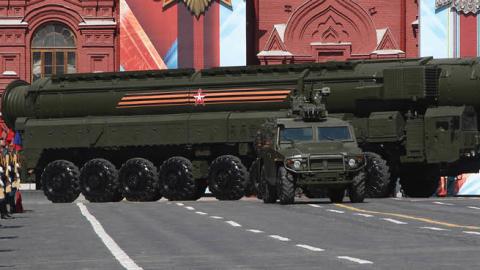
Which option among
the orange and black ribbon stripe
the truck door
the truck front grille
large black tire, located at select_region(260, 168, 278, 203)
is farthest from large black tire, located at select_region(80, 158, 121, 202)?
the truck front grille

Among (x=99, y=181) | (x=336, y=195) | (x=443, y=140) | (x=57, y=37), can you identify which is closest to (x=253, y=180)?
(x=336, y=195)

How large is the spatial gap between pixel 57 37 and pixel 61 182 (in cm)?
2750

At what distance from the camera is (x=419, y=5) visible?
227 feet

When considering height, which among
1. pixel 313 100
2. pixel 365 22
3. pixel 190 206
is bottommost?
pixel 190 206

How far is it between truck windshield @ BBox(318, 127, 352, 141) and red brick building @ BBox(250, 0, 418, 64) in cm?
3382

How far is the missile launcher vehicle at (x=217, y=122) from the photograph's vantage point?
142ft

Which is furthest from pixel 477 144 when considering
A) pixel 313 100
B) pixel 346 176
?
pixel 346 176

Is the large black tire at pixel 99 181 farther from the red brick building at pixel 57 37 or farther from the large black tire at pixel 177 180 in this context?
the red brick building at pixel 57 37

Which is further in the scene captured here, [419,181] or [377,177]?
[419,181]

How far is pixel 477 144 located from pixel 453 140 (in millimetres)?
814

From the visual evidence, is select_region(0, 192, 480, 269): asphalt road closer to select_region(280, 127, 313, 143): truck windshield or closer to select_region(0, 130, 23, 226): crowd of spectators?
select_region(0, 130, 23, 226): crowd of spectators

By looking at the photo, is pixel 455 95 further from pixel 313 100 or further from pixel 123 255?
pixel 123 255

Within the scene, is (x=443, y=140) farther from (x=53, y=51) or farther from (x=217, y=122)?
(x=53, y=51)

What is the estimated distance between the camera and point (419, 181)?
45094 millimetres
